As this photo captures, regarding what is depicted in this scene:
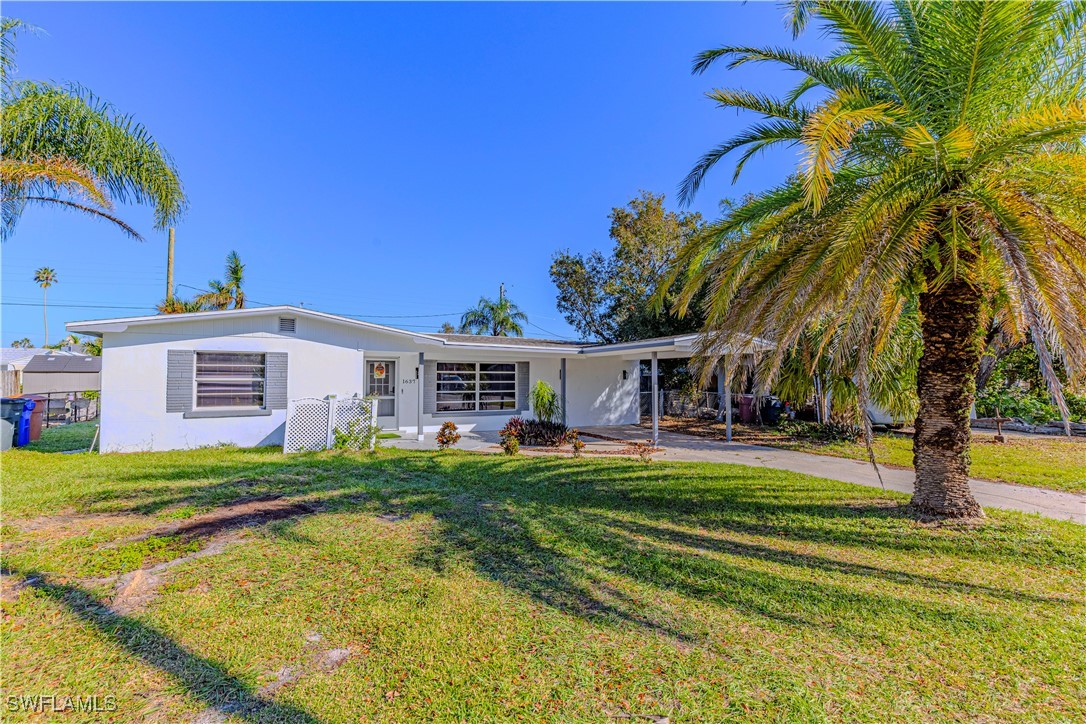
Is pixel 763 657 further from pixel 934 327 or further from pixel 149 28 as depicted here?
pixel 149 28

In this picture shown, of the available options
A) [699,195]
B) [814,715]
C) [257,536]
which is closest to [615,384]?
[699,195]

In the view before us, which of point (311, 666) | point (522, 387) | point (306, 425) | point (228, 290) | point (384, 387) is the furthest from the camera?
point (228, 290)

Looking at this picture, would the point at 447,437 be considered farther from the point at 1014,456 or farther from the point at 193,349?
the point at 1014,456

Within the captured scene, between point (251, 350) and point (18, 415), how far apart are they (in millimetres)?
5669

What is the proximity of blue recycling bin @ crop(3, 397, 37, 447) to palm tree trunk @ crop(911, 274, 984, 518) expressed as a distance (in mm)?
17584

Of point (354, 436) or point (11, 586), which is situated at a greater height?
point (354, 436)

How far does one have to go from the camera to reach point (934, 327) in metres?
5.59

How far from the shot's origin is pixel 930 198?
481 cm

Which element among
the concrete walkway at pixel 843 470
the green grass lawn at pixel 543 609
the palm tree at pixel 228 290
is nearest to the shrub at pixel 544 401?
the concrete walkway at pixel 843 470

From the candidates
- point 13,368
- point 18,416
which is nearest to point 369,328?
point 18,416

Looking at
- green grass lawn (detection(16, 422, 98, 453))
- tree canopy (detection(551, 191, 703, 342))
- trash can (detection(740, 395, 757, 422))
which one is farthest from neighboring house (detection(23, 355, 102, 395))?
trash can (detection(740, 395, 757, 422))

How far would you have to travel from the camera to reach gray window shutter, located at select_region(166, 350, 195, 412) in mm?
10156

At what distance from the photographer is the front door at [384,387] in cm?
1370

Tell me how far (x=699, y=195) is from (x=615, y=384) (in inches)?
427
